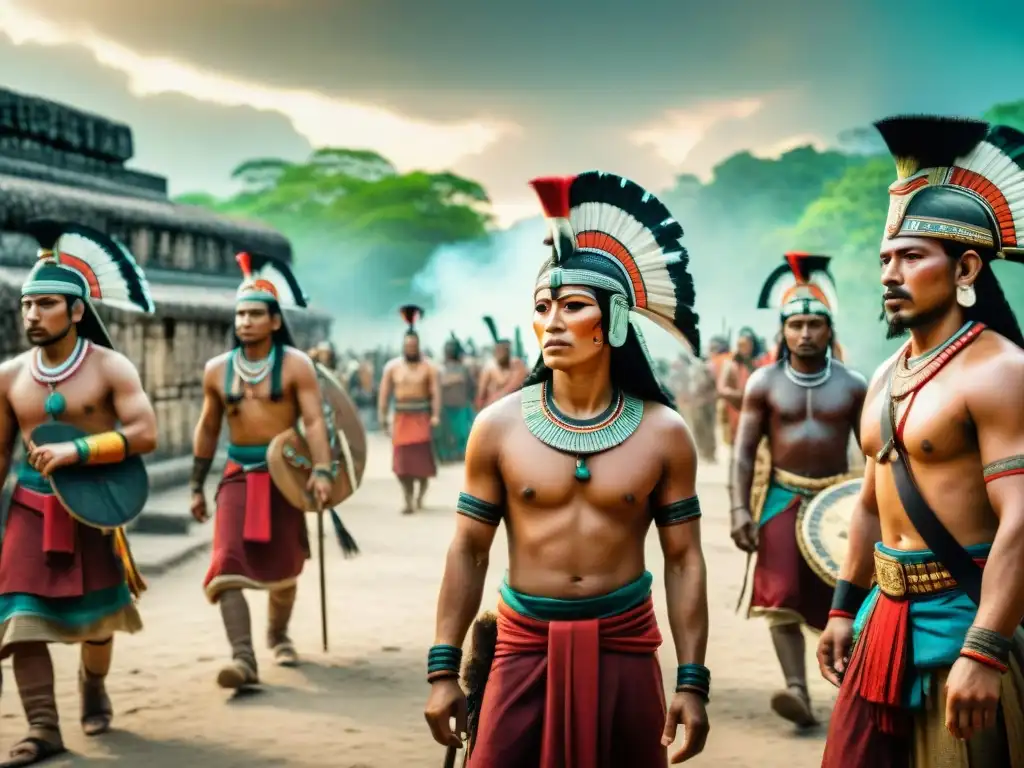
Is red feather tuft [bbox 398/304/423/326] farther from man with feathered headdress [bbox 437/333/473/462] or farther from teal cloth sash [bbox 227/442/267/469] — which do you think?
teal cloth sash [bbox 227/442/267/469]

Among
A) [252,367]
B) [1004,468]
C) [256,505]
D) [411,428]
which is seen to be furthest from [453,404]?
[1004,468]

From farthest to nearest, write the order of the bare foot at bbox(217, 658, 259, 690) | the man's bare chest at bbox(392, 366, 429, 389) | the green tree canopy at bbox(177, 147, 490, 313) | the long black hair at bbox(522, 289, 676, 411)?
1. the green tree canopy at bbox(177, 147, 490, 313)
2. the man's bare chest at bbox(392, 366, 429, 389)
3. the bare foot at bbox(217, 658, 259, 690)
4. the long black hair at bbox(522, 289, 676, 411)

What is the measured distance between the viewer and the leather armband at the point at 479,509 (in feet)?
11.3

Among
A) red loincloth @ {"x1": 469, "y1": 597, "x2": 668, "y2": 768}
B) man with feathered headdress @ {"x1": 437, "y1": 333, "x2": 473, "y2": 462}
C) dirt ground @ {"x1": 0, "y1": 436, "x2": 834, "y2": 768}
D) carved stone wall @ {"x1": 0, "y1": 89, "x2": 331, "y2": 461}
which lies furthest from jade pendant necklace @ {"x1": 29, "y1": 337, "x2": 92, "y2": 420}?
man with feathered headdress @ {"x1": 437, "y1": 333, "x2": 473, "y2": 462}

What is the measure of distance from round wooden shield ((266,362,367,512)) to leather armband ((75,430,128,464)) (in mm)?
1247

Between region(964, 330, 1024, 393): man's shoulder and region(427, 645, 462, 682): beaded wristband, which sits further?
region(427, 645, 462, 682): beaded wristband

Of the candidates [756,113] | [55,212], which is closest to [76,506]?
[55,212]

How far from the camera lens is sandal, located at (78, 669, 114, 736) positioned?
5633 millimetres

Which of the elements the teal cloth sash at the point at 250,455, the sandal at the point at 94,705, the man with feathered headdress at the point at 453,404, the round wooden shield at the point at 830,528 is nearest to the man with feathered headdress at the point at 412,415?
the man with feathered headdress at the point at 453,404

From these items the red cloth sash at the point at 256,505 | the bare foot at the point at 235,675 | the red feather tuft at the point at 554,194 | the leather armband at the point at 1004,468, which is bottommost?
the bare foot at the point at 235,675

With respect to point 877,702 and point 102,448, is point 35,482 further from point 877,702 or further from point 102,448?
point 877,702

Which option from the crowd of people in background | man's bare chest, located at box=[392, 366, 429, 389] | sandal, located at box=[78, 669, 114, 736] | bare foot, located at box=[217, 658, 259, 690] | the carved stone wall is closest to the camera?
sandal, located at box=[78, 669, 114, 736]

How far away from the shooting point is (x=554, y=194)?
3.41 m

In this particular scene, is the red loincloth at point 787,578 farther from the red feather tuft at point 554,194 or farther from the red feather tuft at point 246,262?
the red feather tuft at point 246,262
